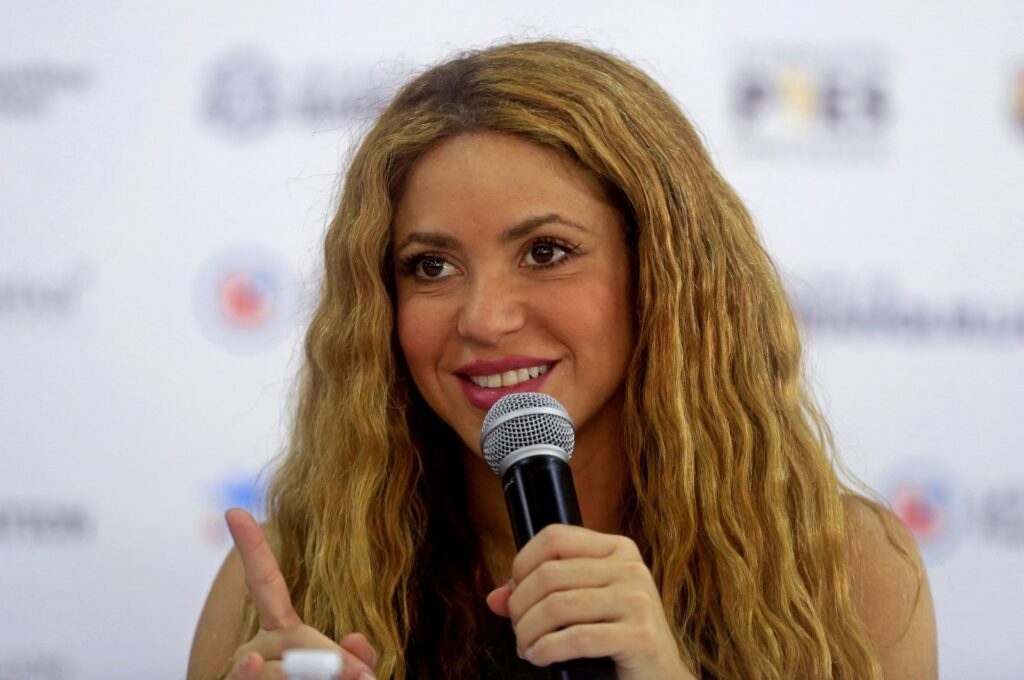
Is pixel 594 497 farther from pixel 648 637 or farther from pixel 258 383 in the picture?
pixel 258 383

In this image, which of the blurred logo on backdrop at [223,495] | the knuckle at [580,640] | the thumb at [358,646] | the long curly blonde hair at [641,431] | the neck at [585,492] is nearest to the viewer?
the knuckle at [580,640]

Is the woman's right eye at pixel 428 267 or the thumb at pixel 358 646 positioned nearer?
the thumb at pixel 358 646

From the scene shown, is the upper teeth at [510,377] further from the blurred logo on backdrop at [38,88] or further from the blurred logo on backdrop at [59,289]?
the blurred logo on backdrop at [38,88]

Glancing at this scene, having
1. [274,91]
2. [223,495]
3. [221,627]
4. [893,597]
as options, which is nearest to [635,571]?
[893,597]

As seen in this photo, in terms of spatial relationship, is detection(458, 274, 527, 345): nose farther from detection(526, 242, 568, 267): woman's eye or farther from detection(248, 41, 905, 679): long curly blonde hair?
detection(248, 41, 905, 679): long curly blonde hair

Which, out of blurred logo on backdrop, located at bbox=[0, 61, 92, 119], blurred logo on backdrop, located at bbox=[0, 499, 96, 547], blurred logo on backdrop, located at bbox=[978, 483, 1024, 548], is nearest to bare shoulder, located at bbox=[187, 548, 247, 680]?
blurred logo on backdrop, located at bbox=[0, 499, 96, 547]

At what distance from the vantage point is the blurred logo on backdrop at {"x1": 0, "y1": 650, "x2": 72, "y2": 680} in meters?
2.39

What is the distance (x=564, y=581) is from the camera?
1.00m

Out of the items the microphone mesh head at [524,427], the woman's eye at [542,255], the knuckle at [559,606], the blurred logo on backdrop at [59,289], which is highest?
the blurred logo on backdrop at [59,289]

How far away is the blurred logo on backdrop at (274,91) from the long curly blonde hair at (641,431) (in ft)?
2.54

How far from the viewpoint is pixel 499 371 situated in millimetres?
1446

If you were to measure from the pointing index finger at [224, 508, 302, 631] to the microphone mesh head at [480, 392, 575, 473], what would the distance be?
0.84 feet

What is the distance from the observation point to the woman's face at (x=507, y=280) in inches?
56.4

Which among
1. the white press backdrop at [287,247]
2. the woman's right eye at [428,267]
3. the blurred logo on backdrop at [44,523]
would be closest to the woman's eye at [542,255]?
the woman's right eye at [428,267]
